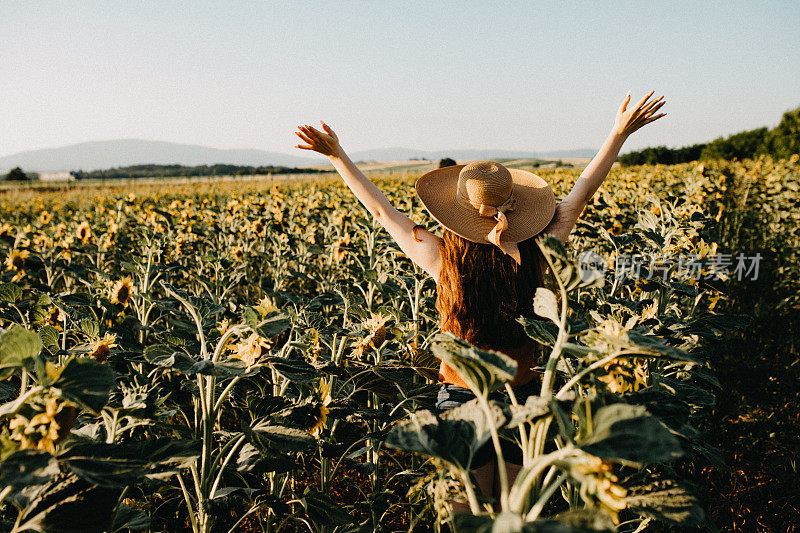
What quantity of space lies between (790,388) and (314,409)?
156 inches

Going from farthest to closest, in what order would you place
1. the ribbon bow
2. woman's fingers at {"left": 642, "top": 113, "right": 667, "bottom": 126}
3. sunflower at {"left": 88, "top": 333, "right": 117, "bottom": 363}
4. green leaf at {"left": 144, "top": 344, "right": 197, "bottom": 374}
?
woman's fingers at {"left": 642, "top": 113, "right": 667, "bottom": 126} < the ribbon bow < sunflower at {"left": 88, "top": 333, "right": 117, "bottom": 363} < green leaf at {"left": 144, "top": 344, "right": 197, "bottom": 374}

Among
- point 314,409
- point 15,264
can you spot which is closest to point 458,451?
point 314,409

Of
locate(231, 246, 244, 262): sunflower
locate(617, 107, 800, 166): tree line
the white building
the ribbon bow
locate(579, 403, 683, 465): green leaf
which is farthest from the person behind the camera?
the white building

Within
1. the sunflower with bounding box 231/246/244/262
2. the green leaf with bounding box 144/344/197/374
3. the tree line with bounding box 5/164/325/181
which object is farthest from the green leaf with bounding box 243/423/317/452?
the tree line with bounding box 5/164/325/181

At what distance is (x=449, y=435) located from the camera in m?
0.77

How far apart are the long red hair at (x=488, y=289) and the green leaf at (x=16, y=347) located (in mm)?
1301

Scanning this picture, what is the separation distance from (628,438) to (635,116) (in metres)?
1.52

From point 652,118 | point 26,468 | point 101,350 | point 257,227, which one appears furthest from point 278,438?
point 257,227

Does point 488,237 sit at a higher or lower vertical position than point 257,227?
higher

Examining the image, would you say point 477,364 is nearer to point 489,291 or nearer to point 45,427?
point 45,427

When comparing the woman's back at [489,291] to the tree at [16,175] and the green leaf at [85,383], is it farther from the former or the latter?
the tree at [16,175]

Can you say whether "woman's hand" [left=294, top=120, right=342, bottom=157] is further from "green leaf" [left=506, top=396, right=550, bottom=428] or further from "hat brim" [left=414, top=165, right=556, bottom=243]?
"green leaf" [left=506, top=396, right=550, bottom=428]

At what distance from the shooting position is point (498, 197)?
5.56 feet

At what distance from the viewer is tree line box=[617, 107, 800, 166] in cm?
2544
